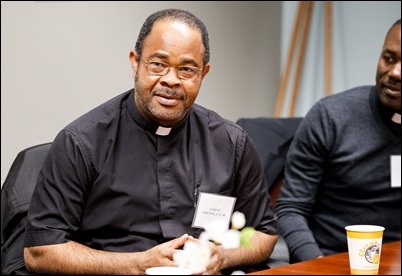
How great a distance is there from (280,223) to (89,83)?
3.93 ft

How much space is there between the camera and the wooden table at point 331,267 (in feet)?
5.59

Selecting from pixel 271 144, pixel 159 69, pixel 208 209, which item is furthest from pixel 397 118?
pixel 159 69

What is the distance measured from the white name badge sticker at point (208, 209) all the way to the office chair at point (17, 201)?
0.54m

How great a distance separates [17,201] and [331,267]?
1.01m

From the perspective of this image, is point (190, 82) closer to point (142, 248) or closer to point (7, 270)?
point (142, 248)

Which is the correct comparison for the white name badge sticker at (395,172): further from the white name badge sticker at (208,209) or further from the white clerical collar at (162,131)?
the white clerical collar at (162,131)

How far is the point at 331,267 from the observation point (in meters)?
1.78

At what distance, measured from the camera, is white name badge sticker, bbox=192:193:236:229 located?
2.12 meters

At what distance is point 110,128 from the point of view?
2.10 meters

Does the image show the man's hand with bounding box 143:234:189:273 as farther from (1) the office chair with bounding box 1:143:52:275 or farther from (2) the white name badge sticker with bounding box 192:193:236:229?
(1) the office chair with bounding box 1:143:52:275

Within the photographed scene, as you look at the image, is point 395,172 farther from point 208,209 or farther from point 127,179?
Answer: point 127,179

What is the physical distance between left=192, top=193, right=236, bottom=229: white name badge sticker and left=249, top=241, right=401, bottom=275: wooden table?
15.0 inches

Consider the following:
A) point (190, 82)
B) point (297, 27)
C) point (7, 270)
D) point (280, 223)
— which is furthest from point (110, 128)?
point (297, 27)

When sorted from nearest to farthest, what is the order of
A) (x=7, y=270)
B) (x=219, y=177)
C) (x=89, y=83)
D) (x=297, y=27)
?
(x=7, y=270) → (x=219, y=177) → (x=89, y=83) → (x=297, y=27)
